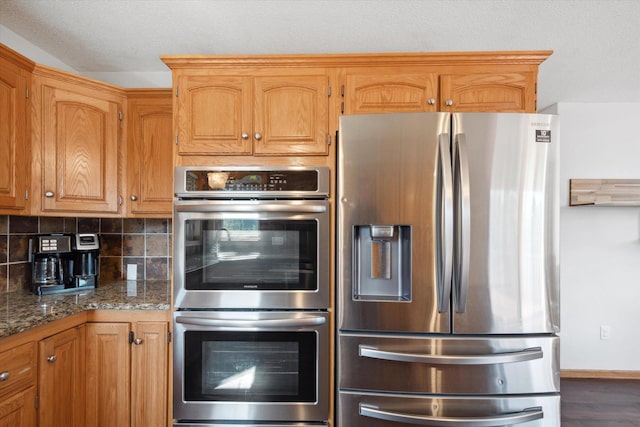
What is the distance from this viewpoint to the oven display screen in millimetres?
1729

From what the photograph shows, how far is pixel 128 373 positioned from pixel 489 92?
236 centimetres

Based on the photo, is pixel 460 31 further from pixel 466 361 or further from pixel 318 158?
pixel 466 361

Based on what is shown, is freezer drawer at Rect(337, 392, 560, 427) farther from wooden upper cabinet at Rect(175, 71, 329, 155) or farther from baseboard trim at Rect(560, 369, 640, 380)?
baseboard trim at Rect(560, 369, 640, 380)

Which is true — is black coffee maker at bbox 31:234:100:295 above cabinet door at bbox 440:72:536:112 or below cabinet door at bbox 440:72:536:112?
below

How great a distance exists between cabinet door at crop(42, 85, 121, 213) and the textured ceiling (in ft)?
1.37

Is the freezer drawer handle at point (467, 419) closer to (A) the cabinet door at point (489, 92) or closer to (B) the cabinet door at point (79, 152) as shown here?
(A) the cabinet door at point (489, 92)

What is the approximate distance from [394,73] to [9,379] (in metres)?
2.18

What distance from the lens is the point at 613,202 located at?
3072 millimetres

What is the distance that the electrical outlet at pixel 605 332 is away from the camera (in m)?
3.20

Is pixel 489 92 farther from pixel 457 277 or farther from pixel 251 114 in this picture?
pixel 251 114

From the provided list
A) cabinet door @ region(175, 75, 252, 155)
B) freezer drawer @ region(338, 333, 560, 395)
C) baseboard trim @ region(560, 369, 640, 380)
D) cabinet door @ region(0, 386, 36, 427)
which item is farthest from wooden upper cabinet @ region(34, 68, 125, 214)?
baseboard trim @ region(560, 369, 640, 380)

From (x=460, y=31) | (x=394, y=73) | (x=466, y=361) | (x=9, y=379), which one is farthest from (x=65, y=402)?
(x=460, y=31)

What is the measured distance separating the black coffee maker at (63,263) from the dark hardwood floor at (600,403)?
3408mm

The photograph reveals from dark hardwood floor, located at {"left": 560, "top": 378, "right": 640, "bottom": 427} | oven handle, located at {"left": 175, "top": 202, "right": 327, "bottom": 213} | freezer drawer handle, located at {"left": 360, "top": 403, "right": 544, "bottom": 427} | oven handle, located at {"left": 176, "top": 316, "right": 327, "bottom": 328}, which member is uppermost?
oven handle, located at {"left": 175, "top": 202, "right": 327, "bottom": 213}
